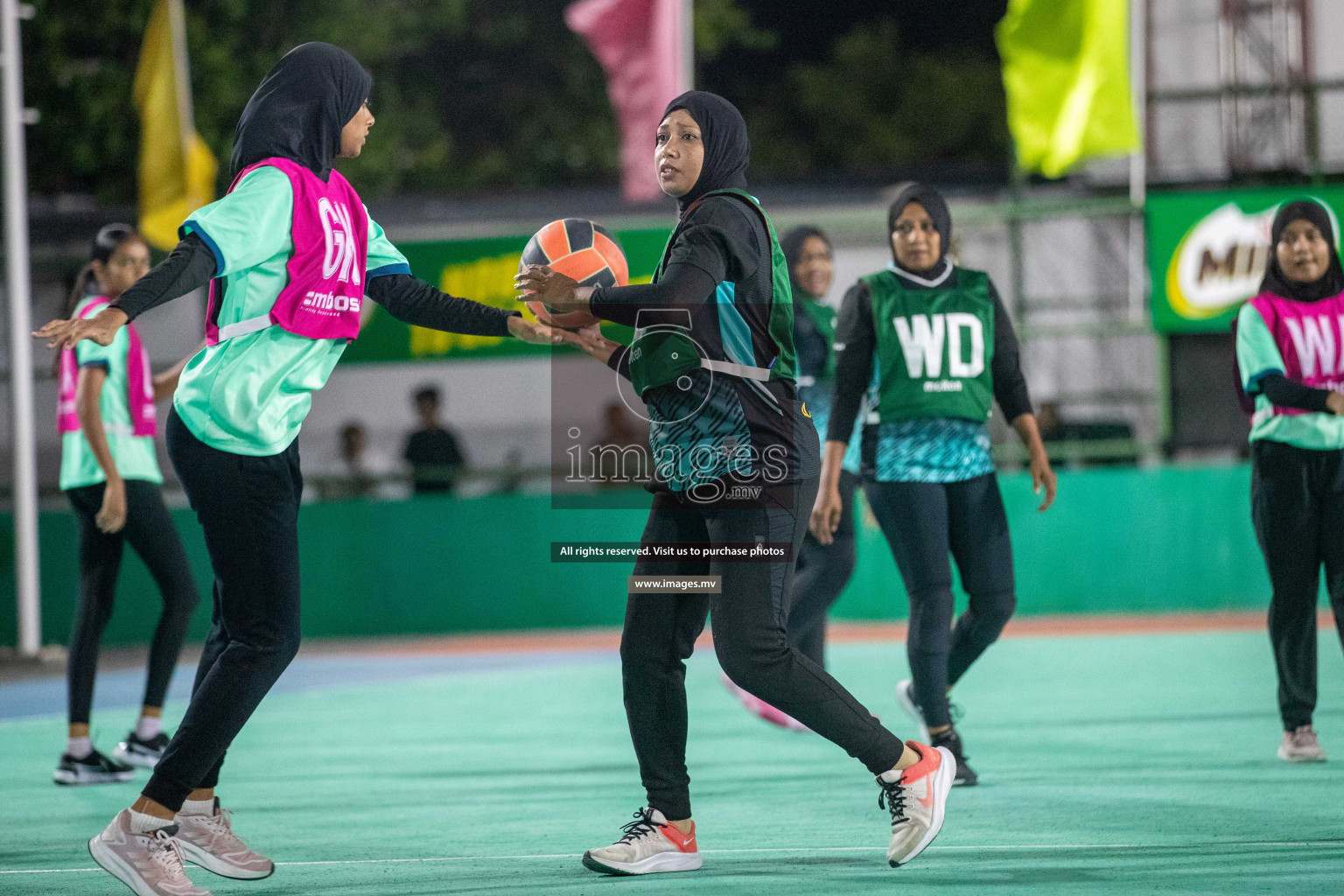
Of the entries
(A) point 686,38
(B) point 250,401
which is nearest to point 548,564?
(A) point 686,38

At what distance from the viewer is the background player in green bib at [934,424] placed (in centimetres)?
570

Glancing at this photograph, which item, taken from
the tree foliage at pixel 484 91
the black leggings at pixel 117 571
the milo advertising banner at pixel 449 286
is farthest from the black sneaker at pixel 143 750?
the tree foliage at pixel 484 91

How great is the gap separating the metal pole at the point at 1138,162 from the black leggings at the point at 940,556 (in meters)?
8.11

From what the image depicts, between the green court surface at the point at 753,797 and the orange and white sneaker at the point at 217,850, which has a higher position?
the orange and white sneaker at the point at 217,850

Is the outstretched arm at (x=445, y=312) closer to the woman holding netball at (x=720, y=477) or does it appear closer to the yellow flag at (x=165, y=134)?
the woman holding netball at (x=720, y=477)

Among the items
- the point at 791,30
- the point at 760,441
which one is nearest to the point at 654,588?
the point at 760,441

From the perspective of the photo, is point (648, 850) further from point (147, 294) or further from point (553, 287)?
point (147, 294)

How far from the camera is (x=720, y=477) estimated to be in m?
4.25

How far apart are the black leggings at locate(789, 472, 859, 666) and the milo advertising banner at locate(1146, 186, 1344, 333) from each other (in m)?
6.86

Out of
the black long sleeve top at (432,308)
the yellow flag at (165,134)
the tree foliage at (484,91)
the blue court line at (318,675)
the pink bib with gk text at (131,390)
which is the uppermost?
the tree foliage at (484,91)

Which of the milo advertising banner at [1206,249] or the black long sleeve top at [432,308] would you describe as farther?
the milo advertising banner at [1206,249]

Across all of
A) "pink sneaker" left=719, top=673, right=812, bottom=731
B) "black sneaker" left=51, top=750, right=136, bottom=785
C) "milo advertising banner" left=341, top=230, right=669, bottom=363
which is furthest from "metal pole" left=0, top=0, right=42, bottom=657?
"pink sneaker" left=719, top=673, right=812, bottom=731

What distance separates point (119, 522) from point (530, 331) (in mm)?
2649

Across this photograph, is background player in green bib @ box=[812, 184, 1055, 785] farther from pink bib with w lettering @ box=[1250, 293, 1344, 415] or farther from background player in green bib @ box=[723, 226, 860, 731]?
background player in green bib @ box=[723, 226, 860, 731]
